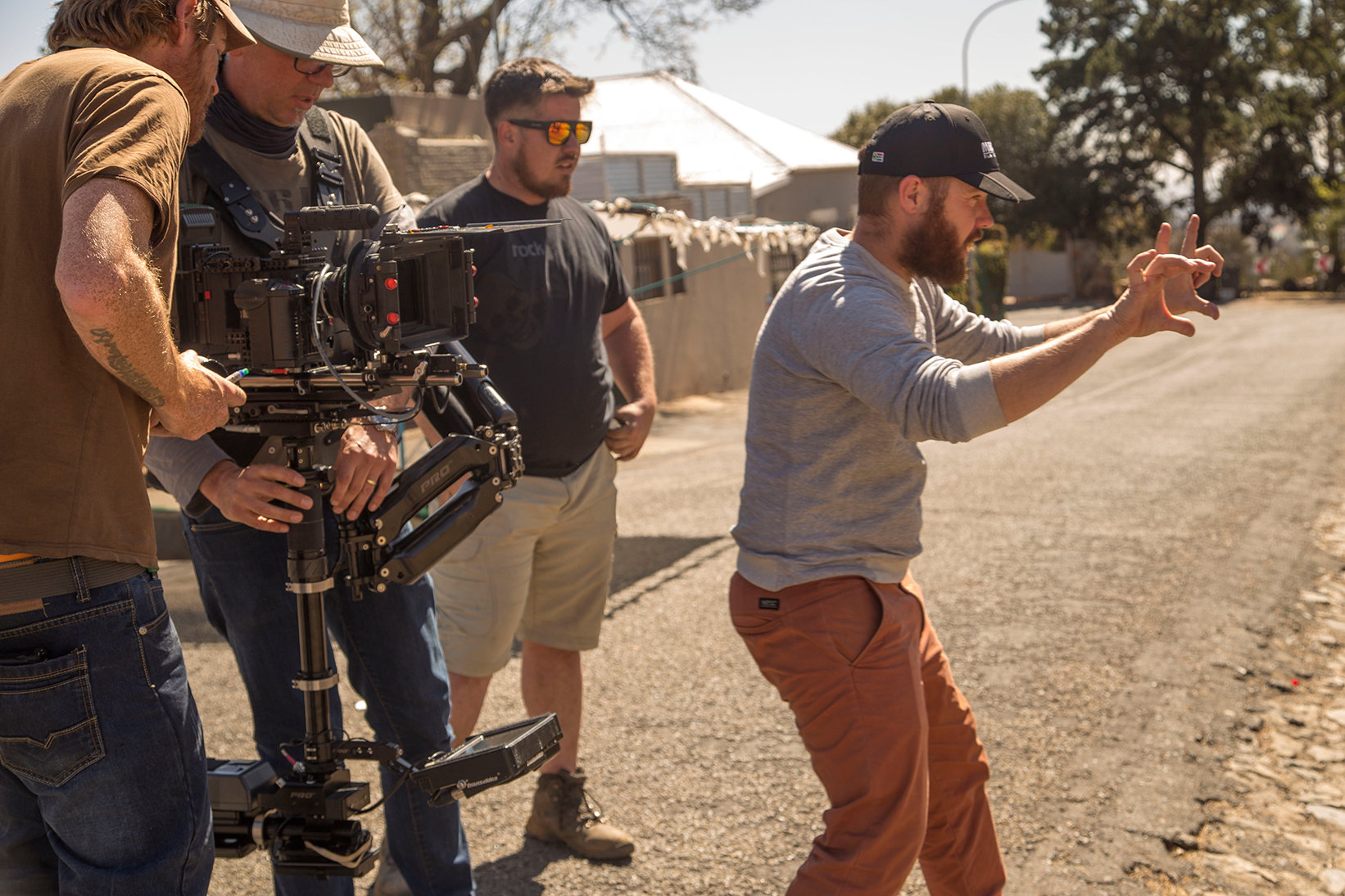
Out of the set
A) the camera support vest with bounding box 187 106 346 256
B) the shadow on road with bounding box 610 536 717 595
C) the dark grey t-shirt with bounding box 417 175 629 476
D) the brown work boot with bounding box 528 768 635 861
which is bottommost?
the shadow on road with bounding box 610 536 717 595

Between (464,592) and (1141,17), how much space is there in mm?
48933

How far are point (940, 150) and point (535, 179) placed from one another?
1571mm

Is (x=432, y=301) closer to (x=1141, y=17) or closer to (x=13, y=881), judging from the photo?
(x=13, y=881)

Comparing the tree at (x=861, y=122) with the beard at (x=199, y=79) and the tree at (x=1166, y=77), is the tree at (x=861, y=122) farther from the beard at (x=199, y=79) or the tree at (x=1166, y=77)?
the beard at (x=199, y=79)

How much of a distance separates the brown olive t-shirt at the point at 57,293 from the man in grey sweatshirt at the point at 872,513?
4.46ft

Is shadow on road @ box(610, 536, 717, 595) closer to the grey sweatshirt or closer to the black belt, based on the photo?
the grey sweatshirt

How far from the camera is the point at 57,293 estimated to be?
6.03 feet

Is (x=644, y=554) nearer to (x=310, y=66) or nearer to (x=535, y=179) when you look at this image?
(x=535, y=179)

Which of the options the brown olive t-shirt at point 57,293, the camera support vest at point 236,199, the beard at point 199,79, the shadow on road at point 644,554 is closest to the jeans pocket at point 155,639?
the brown olive t-shirt at point 57,293

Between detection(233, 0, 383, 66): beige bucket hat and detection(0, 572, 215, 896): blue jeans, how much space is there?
129 cm

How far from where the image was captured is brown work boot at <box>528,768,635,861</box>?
364 centimetres

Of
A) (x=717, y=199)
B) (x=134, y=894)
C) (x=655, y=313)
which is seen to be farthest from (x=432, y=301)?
(x=717, y=199)

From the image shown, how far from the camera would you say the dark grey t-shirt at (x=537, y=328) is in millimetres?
3699

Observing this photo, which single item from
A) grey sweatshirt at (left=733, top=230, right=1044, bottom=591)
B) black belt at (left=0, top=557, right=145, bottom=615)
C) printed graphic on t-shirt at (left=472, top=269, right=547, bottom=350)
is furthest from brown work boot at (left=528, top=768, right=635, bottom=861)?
black belt at (left=0, top=557, right=145, bottom=615)
